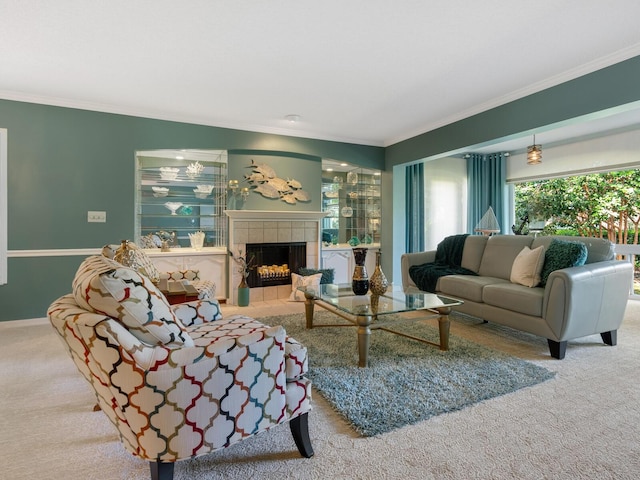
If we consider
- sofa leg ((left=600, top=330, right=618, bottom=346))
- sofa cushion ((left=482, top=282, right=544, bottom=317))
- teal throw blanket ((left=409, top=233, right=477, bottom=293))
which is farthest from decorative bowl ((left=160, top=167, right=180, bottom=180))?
sofa leg ((left=600, top=330, right=618, bottom=346))

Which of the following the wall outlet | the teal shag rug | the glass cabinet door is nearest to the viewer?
the teal shag rug

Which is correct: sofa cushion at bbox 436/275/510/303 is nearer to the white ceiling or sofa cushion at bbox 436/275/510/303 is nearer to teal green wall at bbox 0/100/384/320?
the white ceiling

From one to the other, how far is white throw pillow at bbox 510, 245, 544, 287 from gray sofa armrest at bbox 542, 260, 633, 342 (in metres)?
0.42

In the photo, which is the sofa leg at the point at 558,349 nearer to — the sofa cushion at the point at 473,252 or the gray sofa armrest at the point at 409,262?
the sofa cushion at the point at 473,252

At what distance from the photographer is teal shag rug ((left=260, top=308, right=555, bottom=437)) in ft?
6.28

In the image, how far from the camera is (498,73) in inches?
126

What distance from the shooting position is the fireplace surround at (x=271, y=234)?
4.79m

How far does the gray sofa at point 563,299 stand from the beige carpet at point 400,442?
0.43 m

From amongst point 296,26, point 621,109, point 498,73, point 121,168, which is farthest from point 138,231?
point 621,109

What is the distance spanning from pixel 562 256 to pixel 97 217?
4.71 m

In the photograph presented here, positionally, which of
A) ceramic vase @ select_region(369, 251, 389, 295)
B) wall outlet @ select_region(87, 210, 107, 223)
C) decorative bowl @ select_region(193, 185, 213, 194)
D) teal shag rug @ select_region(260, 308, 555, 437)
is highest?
decorative bowl @ select_region(193, 185, 213, 194)

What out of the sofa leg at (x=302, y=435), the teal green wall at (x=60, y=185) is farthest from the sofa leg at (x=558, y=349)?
the teal green wall at (x=60, y=185)

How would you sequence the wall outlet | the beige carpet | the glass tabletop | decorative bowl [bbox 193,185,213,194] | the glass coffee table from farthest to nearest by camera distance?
decorative bowl [bbox 193,185,213,194] → the wall outlet → the glass tabletop → the glass coffee table → the beige carpet

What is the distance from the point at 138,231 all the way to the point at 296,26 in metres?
3.27
